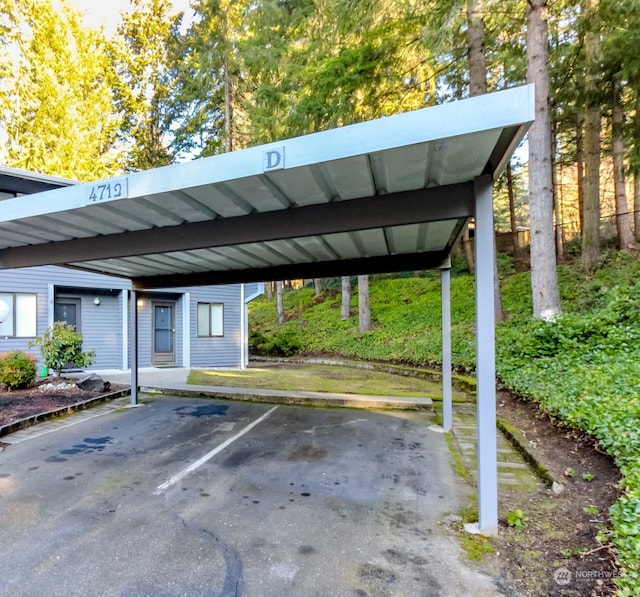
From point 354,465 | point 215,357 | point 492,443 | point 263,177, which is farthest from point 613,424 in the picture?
point 215,357

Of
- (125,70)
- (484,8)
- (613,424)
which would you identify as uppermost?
(125,70)

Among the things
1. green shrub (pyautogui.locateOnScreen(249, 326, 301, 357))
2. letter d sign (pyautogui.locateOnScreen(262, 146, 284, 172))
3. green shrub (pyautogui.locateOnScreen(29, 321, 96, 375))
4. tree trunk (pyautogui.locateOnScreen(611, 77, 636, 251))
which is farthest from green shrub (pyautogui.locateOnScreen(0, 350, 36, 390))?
tree trunk (pyautogui.locateOnScreen(611, 77, 636, 251))

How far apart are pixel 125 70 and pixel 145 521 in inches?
796

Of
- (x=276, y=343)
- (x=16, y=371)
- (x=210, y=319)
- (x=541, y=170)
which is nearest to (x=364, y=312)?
(x=276, y=343)

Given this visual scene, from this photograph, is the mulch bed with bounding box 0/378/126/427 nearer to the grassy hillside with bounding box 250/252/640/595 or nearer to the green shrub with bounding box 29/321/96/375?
the green shrub with bounding box 29/321/96/375

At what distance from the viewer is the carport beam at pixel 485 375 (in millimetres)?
2729

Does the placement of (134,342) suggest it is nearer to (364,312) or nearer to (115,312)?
(115,312)

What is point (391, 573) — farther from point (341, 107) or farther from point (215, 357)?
point (215, 357)

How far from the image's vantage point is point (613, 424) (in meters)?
3.36

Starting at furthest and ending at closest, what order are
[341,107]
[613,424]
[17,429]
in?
[341,107] < [17,429] < [613,424]

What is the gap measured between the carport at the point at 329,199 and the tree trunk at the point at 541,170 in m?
3.66

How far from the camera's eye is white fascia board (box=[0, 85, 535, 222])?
2053mm

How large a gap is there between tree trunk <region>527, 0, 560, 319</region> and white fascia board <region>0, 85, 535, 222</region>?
5.95 metres

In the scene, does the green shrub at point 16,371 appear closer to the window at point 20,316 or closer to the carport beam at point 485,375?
the window at point 20,316
